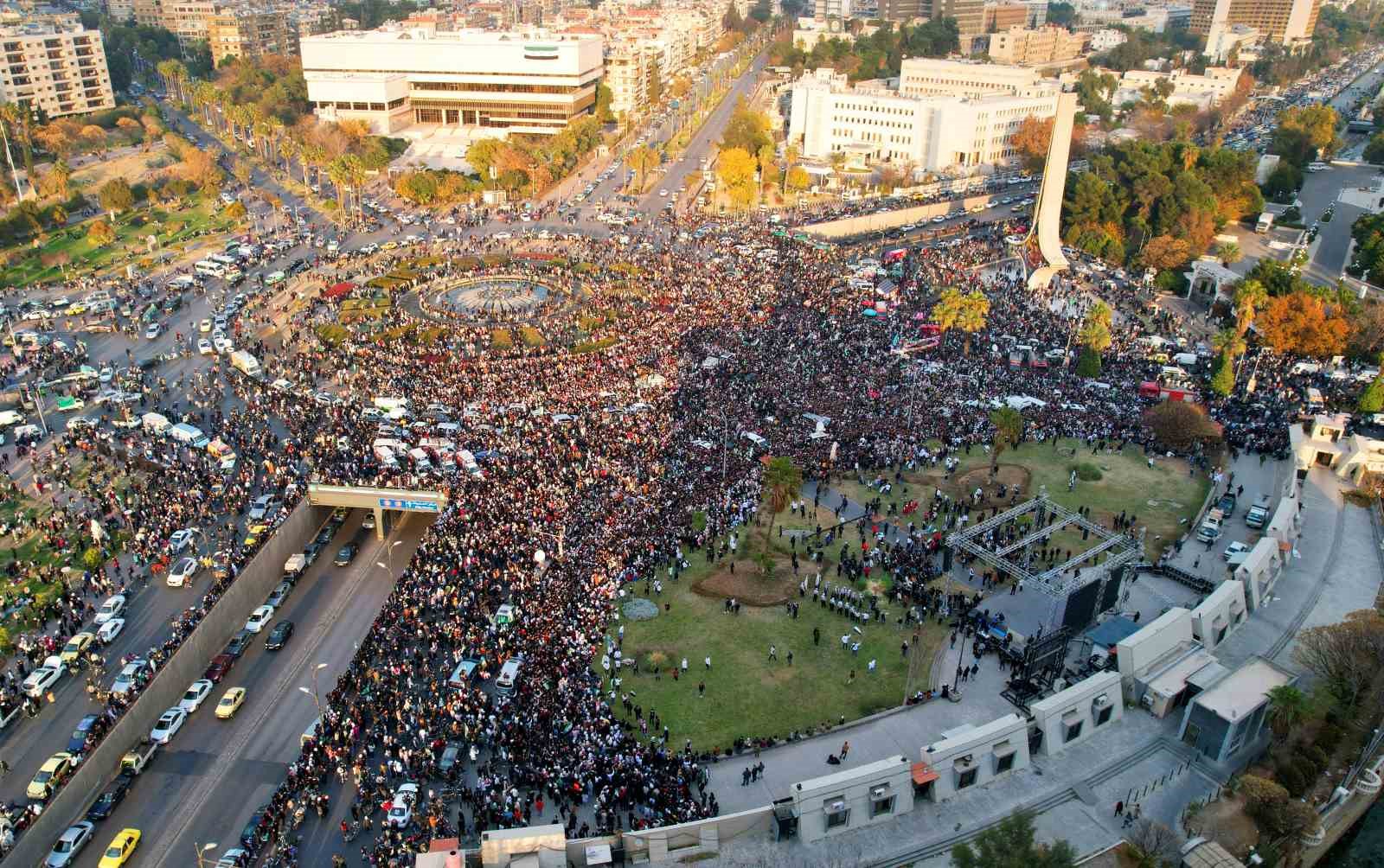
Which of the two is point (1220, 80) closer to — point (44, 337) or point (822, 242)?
point (822, 242)

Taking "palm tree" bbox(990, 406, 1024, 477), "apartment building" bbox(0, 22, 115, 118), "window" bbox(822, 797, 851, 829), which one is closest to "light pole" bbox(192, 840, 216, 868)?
"window" bbox(822, 797, 851, 829)

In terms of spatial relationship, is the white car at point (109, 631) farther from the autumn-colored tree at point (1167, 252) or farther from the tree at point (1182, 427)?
the autumn-colored tree at point (1167, 252)

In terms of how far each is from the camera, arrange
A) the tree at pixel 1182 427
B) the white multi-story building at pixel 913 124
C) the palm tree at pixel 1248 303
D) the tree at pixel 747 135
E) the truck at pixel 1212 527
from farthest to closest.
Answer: the white multi-story building at pixel 913 124
the tree at pixel 747 135
the palm tree at pixel 1248 303
the tree at pixel 1182 427
the truck at pixel 1212 527

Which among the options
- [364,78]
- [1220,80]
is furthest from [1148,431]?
[1220,80]

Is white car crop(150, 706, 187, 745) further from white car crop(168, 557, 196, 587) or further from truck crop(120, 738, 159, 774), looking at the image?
white car crop(168, 557, 196, 587)

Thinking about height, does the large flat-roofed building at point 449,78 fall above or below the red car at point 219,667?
above

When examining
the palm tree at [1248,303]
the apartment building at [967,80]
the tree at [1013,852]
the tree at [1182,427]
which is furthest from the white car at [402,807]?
the apartment building at [967,80]
